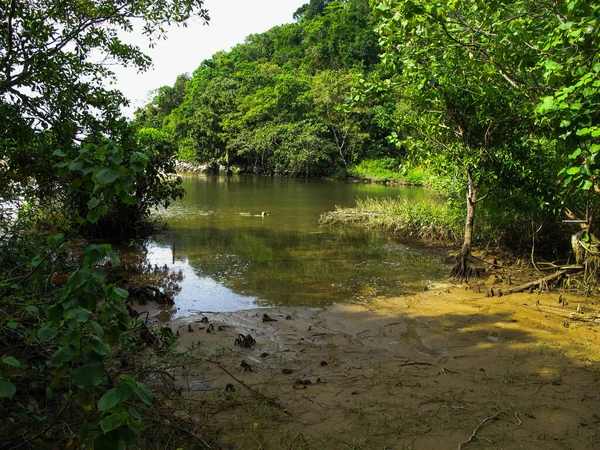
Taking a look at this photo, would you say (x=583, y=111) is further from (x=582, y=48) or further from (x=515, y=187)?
(x=515, y=187)

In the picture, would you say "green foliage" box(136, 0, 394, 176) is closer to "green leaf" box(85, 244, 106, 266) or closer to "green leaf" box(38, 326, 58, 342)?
"green leaf" box(85, 244, 106, 266)

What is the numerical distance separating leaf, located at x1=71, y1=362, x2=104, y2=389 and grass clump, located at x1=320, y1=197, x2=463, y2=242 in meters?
12.6

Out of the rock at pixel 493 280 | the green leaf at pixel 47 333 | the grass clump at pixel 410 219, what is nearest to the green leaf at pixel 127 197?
the green leaf at pixel 47 333

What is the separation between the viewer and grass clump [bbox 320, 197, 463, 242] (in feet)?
46.5

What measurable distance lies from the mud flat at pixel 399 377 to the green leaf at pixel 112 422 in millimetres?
1922

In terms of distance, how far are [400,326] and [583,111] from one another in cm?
401

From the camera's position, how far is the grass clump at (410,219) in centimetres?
1419

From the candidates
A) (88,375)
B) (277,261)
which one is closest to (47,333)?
(88,375)

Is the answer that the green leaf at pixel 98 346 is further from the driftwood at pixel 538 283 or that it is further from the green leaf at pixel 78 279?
the driftwood at pixel 538 283

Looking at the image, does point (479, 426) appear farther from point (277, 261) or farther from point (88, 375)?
point (277, 261)

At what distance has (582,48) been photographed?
496 centimetres

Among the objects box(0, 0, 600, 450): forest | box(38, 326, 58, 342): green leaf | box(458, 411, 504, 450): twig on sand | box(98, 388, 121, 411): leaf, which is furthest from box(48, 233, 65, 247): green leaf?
box(458, 411, 504, 450): twig on sand

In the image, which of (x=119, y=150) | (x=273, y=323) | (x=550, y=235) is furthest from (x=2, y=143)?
(x=550, y=235)

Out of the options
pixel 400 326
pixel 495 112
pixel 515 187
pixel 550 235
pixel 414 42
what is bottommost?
pixel 400 326
